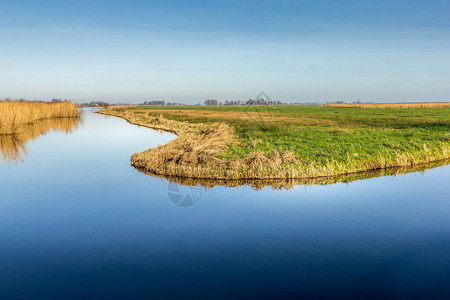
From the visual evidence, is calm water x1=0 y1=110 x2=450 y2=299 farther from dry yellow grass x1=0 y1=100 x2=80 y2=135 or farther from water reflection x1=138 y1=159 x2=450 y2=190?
dry yellow grass x1=0 y1=100 x2=80 y2=135

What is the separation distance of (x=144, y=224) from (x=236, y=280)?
6.52 meters

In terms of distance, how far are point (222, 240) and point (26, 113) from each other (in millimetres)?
61662

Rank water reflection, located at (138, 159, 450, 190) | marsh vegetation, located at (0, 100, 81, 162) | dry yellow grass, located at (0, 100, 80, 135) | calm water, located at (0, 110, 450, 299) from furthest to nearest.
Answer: dry yellow grass, located at (0, 100, 80, 135)
marsh vegetation, located at (0, 100, 81, 162)
water reflection, located at (138, 159, 450, 190)
calm water, located at (0, 110, 450, 299)

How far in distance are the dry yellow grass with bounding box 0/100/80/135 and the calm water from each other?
31.3m

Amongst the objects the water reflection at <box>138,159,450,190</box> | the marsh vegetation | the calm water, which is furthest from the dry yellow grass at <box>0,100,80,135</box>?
the water reflection at <box>138,159,450,190</box>

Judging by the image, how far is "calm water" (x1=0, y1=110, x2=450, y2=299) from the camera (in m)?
10.6

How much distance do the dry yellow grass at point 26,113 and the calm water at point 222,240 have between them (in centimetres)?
3133

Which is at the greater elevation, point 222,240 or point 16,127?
point 16,127

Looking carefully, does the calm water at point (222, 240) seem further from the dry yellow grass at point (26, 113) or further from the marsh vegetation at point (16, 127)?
the dry yellow grass at point (26, 113)

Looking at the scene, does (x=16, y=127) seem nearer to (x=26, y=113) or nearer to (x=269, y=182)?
(x=26, y=113)

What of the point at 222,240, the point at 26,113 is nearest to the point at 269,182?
the point at 222,240

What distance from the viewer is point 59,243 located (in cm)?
1386

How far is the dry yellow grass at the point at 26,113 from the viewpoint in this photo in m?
50.3

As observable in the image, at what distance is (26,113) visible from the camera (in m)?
62.8
